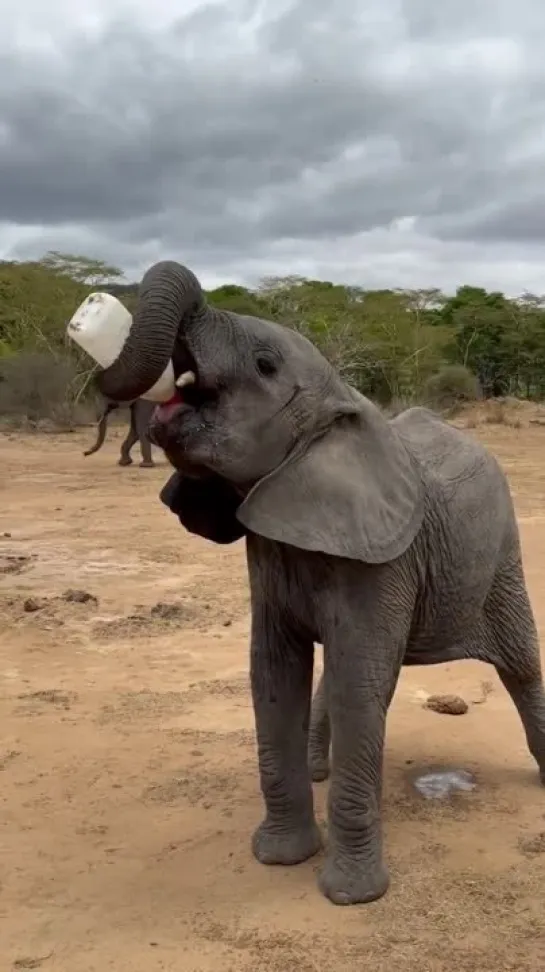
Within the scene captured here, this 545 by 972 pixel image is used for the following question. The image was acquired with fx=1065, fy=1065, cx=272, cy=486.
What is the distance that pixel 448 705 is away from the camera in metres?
5.43

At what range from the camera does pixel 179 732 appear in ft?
16.9

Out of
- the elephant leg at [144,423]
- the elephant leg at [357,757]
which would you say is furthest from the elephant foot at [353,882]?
the elephant leg at [144,423]

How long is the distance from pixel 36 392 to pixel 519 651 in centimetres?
2245

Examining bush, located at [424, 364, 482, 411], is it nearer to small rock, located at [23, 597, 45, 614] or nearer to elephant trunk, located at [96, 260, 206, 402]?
small rock, located at [23, 597, 45, 614]

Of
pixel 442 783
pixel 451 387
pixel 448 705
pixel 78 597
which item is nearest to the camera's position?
pixel 442 783

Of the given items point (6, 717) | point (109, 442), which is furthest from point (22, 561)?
point (109, 442)

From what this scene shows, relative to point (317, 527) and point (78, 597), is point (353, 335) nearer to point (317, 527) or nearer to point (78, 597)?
point (78, 597)

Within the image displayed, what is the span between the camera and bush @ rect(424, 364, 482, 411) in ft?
101

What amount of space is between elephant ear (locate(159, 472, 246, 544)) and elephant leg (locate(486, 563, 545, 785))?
1.26 metres

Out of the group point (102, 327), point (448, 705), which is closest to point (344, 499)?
point (102, 327)

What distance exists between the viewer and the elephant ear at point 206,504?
11.6ft

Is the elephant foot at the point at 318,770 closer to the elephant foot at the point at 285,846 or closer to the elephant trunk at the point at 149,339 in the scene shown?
the elephant foot at the point at 285,846

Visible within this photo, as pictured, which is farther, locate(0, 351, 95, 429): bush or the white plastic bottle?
locate(0, 351, 95, 429): bush

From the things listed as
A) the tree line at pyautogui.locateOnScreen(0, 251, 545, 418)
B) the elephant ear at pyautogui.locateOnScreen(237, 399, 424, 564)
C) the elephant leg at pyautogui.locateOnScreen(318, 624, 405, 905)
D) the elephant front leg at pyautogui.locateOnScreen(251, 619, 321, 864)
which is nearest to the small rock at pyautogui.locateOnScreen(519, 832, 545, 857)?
the elephant leg at pyautogui.locateOnScreen(318, 624, 405, 905)
